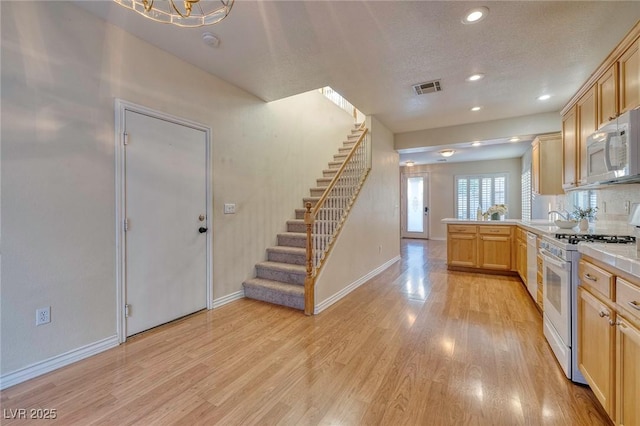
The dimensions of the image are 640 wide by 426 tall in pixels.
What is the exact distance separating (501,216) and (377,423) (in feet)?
16.1

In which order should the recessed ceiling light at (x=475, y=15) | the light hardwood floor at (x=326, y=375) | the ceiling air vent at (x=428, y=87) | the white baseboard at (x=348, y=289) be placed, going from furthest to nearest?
the ceiling air vent at (x=428, y=87) < the white baseboard at (x=348, y=289) < the recessed ceiling light at (x=475, y=15) < the light hardwood floor at (x=326, y=375)

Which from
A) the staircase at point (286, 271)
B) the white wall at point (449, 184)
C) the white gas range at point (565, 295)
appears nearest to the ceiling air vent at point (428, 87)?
the staircase at point (286, 271)

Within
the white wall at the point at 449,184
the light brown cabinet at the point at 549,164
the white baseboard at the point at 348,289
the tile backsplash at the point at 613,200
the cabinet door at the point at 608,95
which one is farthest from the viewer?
the white wall at the point at 449,184

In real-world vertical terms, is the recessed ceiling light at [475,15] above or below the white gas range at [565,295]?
above

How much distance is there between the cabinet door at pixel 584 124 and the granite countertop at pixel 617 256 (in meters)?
1.53

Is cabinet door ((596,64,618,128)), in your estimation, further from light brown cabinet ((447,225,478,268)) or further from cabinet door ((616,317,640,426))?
light brown cabinet ((447,225,478,268))

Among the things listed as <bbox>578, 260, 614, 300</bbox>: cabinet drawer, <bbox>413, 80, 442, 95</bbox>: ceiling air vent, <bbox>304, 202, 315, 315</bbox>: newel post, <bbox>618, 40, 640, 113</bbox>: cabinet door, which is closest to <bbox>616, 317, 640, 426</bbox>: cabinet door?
<bbox>578, 260, 614, 300</bbox>: cabinet drawer

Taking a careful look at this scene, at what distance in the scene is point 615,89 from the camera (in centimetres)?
226

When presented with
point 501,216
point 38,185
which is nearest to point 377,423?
point 38,185

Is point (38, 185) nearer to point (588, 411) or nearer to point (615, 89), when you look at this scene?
point (588, 411)

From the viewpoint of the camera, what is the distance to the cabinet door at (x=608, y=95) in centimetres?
227

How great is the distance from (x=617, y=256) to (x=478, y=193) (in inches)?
323

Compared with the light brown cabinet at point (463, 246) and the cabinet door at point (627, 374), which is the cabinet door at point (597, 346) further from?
the light brown cabinet at point (463, 246)

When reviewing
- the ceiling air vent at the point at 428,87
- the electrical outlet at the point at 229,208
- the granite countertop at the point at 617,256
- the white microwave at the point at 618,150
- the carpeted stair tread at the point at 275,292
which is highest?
the ceiling air vent at the point at 428,87
